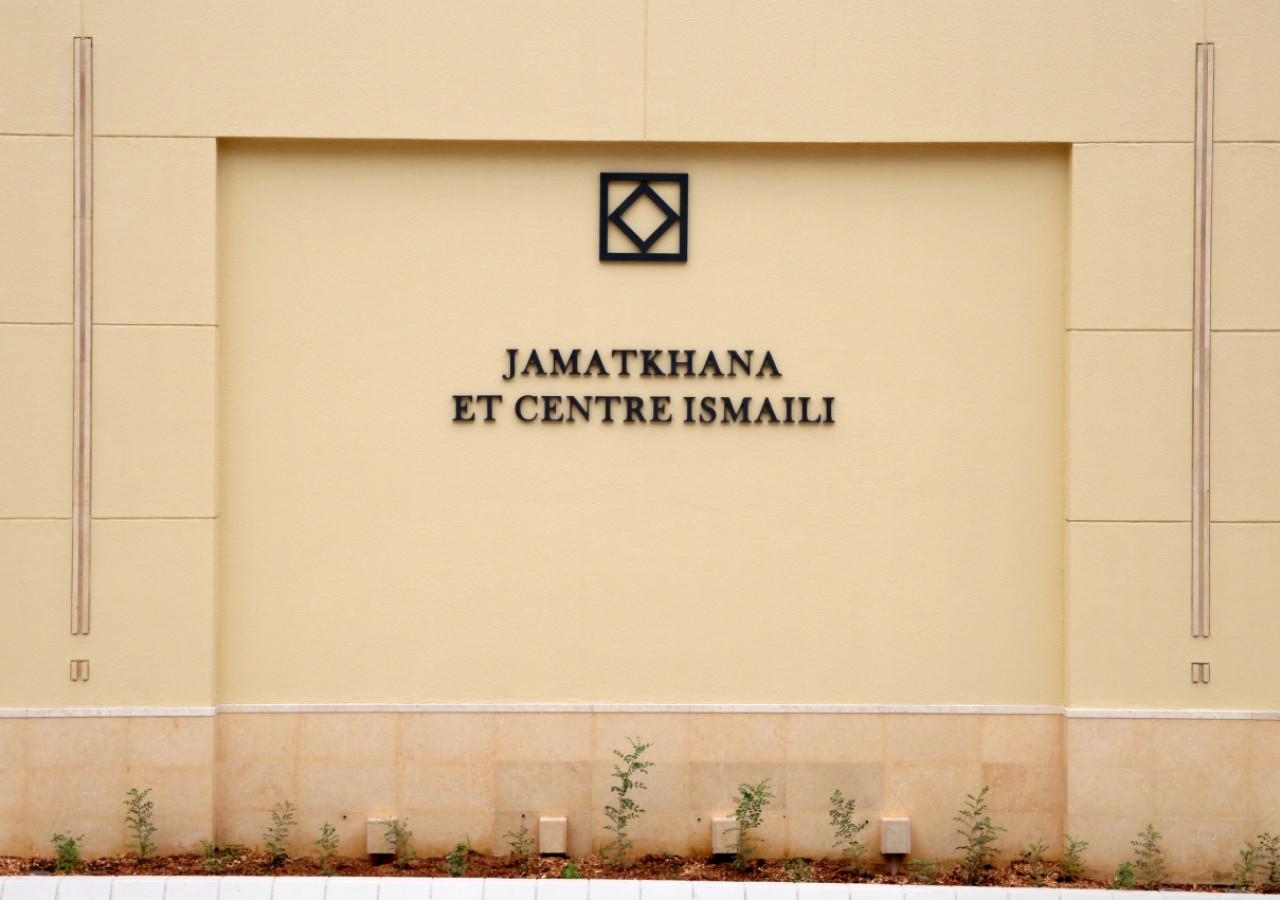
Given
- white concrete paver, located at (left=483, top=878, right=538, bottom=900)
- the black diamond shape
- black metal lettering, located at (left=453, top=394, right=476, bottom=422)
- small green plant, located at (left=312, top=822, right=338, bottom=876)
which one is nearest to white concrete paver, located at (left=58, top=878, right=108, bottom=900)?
small green plant, located at (left=312, top=822, right=338, bottom=876)

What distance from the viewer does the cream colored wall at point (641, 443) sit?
8188 mm

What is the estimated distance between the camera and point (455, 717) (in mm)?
8219

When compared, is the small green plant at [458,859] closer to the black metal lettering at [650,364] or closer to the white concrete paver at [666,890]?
the white concrete paver at [666,890]

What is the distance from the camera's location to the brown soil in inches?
314

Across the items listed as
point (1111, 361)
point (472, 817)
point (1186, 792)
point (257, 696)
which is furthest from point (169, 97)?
point (1186, 792)

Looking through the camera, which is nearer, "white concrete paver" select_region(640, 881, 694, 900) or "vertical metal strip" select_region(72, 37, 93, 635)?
"white concrete paver" select_region(640, 881, 694, 900)

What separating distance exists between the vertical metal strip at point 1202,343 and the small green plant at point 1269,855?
1.36m

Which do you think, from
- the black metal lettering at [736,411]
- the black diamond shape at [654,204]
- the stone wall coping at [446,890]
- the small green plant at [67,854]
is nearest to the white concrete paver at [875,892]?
the stone wall coping at [446,890]

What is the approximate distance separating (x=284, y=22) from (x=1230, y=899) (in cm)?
798

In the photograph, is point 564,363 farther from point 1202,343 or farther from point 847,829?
point 1202,343

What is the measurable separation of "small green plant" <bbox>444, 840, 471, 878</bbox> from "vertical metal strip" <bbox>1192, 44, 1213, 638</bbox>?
16.0 ft

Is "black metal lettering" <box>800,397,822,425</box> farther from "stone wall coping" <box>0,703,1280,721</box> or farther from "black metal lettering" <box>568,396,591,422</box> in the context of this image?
"stone wall coping" <box>0,703,1280,721</box>

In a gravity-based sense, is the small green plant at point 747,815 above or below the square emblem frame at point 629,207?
below

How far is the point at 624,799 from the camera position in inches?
322
